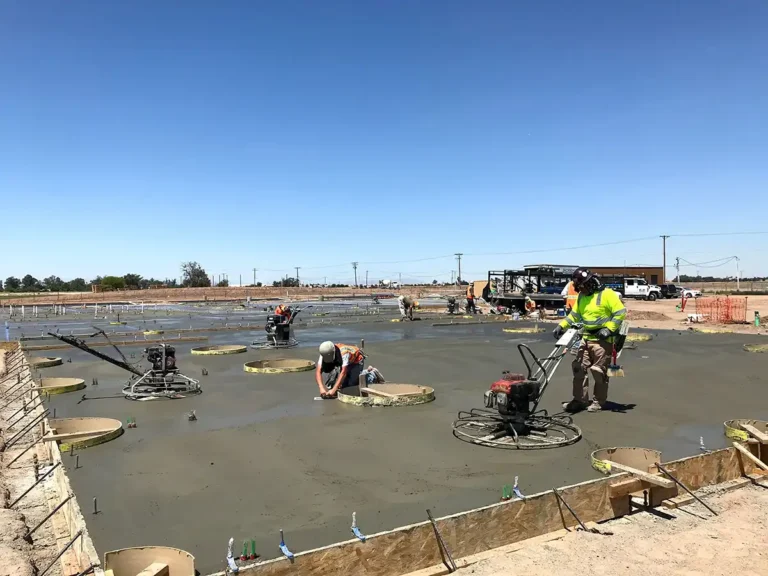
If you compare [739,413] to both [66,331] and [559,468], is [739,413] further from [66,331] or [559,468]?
[66,331]

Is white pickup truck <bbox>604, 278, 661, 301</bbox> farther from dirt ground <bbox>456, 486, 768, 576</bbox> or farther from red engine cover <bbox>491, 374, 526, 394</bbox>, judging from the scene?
dirt ground <bbox>456, 486, 768, 576</bbox>

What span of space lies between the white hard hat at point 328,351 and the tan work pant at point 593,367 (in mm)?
3440

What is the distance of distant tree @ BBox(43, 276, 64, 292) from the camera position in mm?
95150

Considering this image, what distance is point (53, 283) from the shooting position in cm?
10000

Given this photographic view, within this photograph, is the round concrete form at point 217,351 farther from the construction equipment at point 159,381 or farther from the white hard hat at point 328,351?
the white hard hat at point 328,351

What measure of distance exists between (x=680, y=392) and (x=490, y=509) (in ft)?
21.3

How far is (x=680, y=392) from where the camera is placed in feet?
30.1

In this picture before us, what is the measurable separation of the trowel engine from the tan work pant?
1.60 metres

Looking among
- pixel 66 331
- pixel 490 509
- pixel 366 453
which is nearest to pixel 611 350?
pixel 366 453

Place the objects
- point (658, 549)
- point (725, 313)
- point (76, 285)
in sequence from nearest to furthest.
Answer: point (658, 549) → point (725, 313) → point (76, 285)

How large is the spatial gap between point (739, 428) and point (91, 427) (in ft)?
26.0

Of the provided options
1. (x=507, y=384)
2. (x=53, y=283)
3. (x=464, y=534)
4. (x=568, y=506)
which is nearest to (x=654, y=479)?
(x=568, y=506)

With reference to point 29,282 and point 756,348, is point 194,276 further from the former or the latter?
point 756,348

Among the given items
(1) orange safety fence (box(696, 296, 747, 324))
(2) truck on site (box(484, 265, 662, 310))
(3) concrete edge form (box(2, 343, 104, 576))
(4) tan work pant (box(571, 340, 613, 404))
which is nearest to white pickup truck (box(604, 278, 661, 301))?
(1) orange safety fence (box(696, 296, 747, 324))
